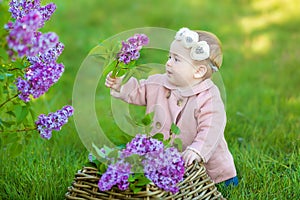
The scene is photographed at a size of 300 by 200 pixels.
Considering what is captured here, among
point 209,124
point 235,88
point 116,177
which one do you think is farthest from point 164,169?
point 235,88

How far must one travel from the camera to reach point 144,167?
7.37 ft

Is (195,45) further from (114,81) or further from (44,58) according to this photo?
(44,58)

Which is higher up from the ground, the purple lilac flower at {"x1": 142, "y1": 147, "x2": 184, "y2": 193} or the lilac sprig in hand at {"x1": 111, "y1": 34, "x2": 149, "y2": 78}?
the lilac sprig in hand at {"x1": 111, "y1": 34, "x2": 149, "y2": 78}

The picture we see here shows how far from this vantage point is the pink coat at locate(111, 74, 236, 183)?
2.63 meters

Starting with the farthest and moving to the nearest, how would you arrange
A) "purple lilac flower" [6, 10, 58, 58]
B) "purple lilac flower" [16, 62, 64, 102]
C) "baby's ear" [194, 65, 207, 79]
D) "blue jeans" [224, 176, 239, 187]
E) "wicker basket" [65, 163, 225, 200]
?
"blue jeans" [224, 176, 239, 187], "baby's ear" [194, 65, 207, 79], "wicker basket" [65, 163, 225, 200], "purple lilac flower" [16, 62, 64, 102], "purple lilac flower" [6, 10, 58, 58]

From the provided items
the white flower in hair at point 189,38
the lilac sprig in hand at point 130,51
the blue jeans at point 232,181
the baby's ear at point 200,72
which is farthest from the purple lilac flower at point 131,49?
the blue jeans at point 232,181

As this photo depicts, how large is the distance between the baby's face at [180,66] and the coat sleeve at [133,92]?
0.53ft

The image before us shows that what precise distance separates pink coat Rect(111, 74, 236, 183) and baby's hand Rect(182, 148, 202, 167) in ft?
0.09

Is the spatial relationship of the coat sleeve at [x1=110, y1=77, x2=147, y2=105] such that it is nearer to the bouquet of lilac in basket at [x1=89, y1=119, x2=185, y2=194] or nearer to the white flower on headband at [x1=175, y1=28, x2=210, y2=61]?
the white flower on headband at [x1=175, y1=28, x2=210, y2=61]

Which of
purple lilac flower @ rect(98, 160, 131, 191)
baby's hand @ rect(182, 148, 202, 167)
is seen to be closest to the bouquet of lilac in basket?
purple lilac flower @ rect(98, 160, 131, 191)

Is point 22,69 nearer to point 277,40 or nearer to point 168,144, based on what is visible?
point 168,144

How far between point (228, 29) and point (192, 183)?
4053 millimetres

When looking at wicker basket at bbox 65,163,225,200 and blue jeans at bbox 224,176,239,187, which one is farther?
blue jeans at bbox 224,176,239,187

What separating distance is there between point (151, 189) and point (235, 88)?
8.19 ft
